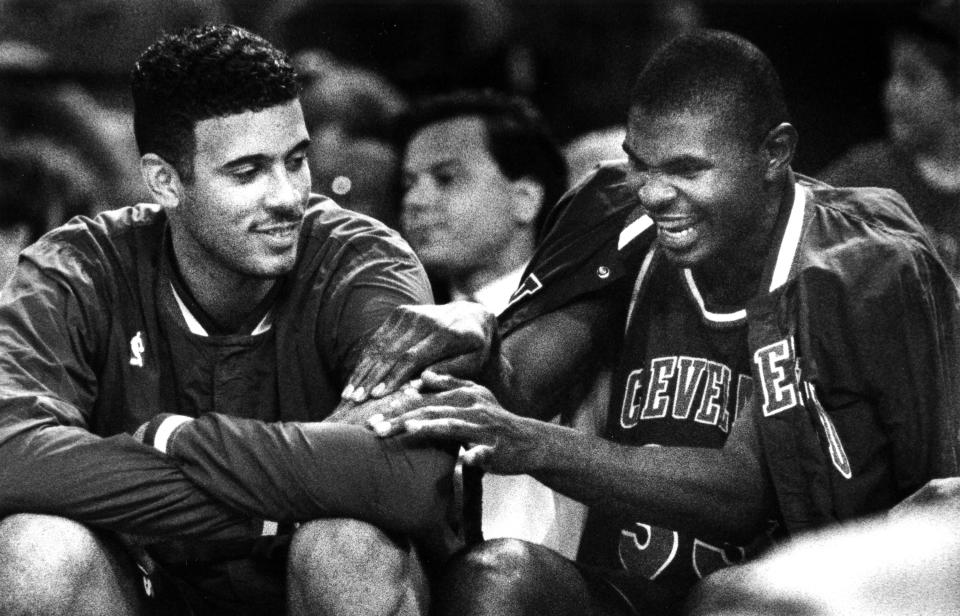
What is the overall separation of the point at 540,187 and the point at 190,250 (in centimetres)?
139

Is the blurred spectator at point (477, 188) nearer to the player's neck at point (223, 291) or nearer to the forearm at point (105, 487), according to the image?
the player's neck at point (223, 291)

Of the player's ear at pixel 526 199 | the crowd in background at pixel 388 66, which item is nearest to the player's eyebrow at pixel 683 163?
the player's ear at pixel 526 199

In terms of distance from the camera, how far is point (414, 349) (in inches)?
91.0

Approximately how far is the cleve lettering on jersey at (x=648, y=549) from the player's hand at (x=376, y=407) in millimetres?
624

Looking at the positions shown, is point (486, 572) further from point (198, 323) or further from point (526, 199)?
point (526, 199)

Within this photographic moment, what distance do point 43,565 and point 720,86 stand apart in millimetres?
1385

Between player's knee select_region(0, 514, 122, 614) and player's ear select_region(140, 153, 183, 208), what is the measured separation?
0.64m

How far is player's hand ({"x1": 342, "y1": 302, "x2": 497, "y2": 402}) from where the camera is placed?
2.29 m

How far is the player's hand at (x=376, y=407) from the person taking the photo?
2.20m

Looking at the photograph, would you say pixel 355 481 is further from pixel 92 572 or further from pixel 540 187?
pixel 540 187

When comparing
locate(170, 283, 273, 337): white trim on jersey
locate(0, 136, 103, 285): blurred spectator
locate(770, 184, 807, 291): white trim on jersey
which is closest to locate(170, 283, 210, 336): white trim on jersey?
locate(170, 283, 273, 337): white trim on jersey

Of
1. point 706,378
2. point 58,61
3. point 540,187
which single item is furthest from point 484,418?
point 58,61

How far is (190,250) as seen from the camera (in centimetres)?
248

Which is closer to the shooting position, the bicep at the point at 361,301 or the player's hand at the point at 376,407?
the player's hand at the point at 376,407
